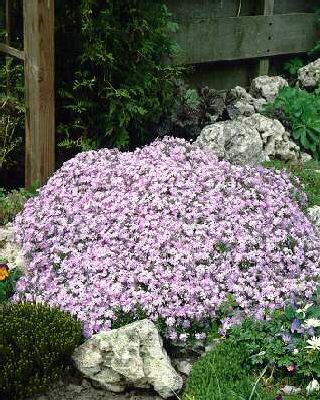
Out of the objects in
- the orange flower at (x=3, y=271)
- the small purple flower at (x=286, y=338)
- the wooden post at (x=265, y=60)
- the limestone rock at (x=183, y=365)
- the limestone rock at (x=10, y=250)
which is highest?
the wooden post at (x=265, y=60)

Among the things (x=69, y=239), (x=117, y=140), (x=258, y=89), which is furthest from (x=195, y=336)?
(x=258, y=89)

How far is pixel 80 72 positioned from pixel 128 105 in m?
0.55

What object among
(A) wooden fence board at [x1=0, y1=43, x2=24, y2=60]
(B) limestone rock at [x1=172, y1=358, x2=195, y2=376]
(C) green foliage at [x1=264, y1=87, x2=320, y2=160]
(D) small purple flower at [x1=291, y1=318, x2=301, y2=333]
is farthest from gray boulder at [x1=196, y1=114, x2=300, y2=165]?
(D) small purple flower at [x1=291, y1=318, x2=301, y2=333]

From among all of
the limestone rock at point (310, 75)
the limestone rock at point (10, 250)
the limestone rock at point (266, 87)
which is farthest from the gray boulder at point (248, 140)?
the limestone rock at point (310, 75)

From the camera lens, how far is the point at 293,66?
436 inches

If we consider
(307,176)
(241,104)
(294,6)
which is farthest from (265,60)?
(307,176)

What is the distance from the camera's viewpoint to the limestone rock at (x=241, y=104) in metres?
8.68

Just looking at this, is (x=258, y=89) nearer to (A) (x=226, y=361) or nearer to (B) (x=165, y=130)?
(B) (x=165, y=130)

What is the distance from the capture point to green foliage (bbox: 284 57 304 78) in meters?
11.0

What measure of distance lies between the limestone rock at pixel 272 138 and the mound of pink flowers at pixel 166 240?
74.5 inches

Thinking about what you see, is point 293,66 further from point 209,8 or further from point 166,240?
point 166,240

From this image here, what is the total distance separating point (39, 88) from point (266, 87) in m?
3.80

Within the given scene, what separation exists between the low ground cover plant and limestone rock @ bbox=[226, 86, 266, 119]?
169 inches

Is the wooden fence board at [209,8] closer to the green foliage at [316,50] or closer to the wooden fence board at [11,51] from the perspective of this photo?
the green foliage at [316,50]
